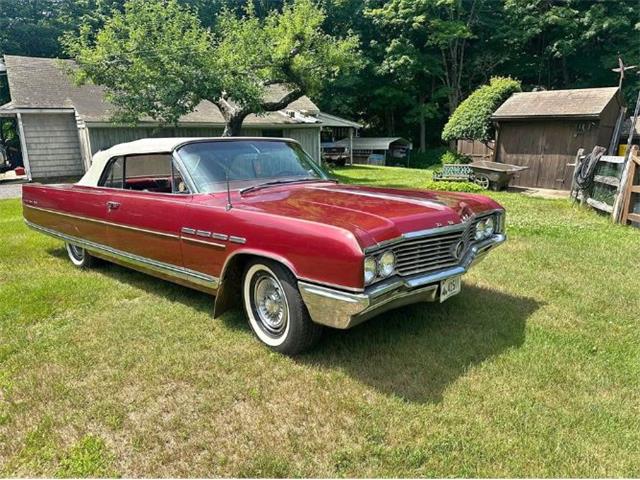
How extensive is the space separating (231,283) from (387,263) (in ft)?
4.70

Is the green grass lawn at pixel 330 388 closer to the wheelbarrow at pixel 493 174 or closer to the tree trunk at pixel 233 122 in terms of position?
the wheelbarrow at pixel 493 174

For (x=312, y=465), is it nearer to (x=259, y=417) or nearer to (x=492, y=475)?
(x=259, y=417)

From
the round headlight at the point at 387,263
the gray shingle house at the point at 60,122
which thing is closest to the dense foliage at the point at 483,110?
the gray shingle house at the point at 60,122

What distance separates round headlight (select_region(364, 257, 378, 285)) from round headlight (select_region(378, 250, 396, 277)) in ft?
0.18

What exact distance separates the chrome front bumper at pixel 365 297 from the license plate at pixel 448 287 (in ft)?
0.17

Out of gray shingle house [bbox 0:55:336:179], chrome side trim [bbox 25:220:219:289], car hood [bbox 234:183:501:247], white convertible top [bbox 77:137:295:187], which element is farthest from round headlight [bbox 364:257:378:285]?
gray shingle house [bbox 0:55:336:179]

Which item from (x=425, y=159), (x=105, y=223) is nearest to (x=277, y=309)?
(x=105, y=223)

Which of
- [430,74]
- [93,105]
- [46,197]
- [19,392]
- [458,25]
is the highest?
[458,25]

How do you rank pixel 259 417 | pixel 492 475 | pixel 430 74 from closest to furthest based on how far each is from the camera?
pixel 492 475
pixel 259 417
pixel 430 74

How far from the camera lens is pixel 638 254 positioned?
638 centimetres

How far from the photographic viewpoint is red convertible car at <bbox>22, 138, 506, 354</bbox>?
3070 mm

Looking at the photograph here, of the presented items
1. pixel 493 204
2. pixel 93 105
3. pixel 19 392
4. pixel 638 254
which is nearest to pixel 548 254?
pixel 638 254

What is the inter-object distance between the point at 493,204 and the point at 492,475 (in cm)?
266

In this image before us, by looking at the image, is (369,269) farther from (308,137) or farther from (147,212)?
(308,137)
